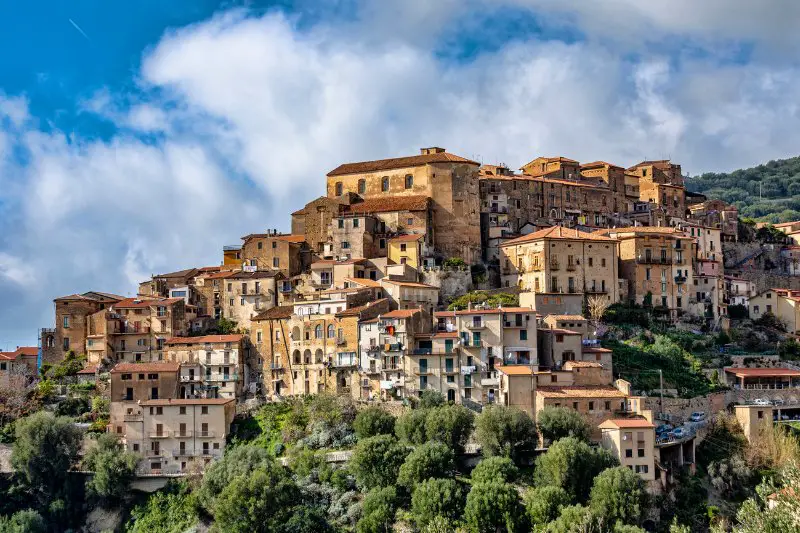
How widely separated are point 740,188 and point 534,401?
5151 inches

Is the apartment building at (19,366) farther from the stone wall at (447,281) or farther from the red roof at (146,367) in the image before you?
the stone wall at (447,281)

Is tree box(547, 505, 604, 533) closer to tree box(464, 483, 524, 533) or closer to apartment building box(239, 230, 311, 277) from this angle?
tree box(464, 483, 524, 533)

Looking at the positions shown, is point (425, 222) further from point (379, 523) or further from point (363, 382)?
point (379, 523)

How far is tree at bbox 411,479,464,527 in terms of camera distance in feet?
184

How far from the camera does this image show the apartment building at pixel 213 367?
72.0 m

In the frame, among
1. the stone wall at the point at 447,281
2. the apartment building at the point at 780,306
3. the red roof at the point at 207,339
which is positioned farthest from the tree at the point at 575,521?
the apartment building at the point at 780,306

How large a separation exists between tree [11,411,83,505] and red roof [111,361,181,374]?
15.6 feet

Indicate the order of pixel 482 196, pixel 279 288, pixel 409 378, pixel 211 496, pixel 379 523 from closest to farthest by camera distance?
1. pixel 379 523
2. pixel 211 496
3. pixel 409 378
4. pixel 279 288
5. pixel 482 196

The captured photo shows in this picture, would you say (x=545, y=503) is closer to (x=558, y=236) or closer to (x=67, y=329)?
(x=558, y=236)

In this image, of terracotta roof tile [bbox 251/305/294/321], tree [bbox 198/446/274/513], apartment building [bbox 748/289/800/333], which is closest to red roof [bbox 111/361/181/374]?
terracotta roof tile [bbox 251/305/294/321]

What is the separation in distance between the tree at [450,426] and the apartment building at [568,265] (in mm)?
16806

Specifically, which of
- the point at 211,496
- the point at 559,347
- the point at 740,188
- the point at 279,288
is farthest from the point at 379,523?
the point at 740,188

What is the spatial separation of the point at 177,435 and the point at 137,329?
12.3 m

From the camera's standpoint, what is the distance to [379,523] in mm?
56750
